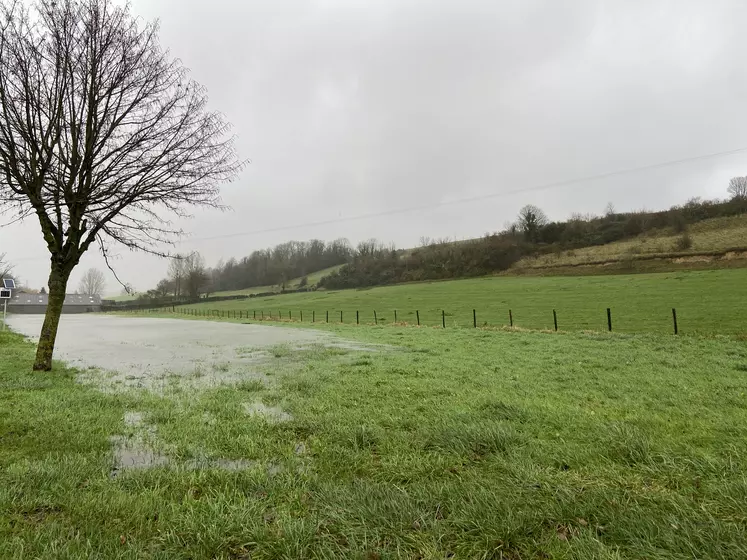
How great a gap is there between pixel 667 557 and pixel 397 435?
8.82ft

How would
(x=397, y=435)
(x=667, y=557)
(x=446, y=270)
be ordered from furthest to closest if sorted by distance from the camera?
(x=446, y=270), (x=397, y=435), (x=667, y=557)

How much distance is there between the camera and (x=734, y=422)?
4.68 m

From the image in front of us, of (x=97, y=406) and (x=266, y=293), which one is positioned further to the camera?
(x=266, y=293)

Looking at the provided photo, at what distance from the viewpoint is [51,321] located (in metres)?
10.0

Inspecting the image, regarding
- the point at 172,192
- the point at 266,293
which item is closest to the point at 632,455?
the point at 172,192

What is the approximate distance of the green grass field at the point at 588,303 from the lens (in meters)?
23.3

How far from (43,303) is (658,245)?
5586 inches

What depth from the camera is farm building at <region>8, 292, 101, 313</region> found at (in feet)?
324

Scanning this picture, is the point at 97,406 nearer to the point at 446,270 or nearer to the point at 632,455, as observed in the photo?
the point at 632,455

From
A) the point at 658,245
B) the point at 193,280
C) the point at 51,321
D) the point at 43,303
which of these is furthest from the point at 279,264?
the point at 51,321

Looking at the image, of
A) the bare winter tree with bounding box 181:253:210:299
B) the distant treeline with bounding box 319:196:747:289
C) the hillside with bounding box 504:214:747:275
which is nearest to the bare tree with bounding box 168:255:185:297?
the bare winter tree with bounding box 181:253:210:299

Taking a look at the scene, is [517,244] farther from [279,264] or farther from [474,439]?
[474,439]

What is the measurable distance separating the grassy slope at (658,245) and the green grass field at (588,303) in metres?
10.4

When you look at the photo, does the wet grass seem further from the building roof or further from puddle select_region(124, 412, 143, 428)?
the building roof
